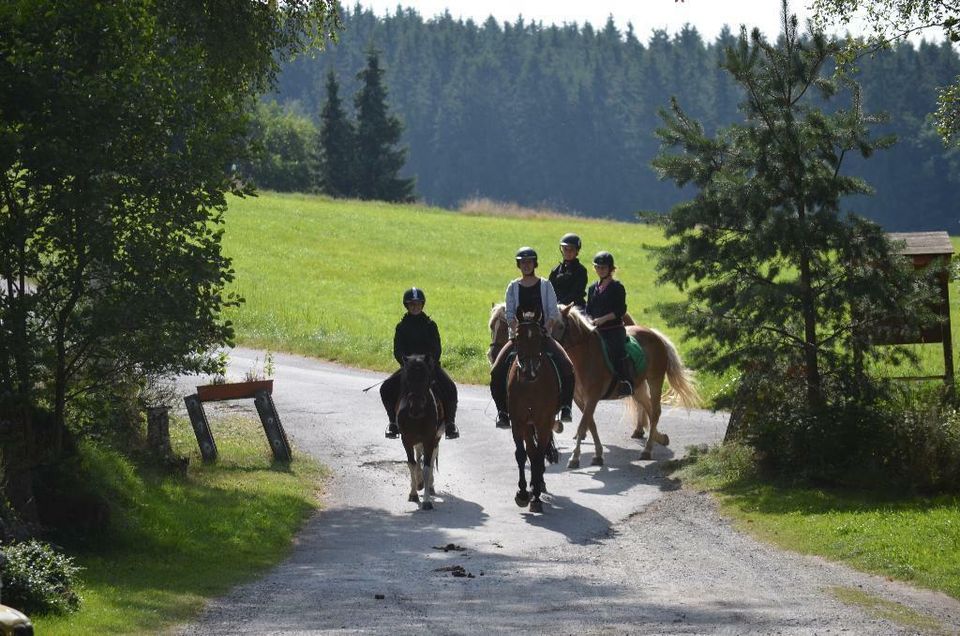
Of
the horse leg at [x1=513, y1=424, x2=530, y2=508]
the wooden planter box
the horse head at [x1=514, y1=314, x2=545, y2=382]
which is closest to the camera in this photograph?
the horse head at [x1=514, y1=314, x2=545, y2=382]

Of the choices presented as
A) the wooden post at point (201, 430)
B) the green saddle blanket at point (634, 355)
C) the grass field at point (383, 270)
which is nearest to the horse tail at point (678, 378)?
the green saddle blanket at point (634, 355)

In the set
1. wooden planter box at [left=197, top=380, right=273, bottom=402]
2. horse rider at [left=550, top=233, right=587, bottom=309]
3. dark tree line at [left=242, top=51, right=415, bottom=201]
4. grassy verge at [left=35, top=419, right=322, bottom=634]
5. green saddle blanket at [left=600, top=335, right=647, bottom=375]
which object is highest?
dark tree line at [left=242, top=51, right=415, bottom=201]

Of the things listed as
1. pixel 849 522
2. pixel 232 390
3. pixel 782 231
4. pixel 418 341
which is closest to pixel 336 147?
pixel 232 390

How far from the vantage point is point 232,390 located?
21.6 m

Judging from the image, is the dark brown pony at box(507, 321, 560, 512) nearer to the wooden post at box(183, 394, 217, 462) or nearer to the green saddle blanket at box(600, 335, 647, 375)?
the green saddle blanket at box(600, 335, 647, 375)

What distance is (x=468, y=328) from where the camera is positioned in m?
38.6

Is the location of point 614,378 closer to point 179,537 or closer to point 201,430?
point 201,430

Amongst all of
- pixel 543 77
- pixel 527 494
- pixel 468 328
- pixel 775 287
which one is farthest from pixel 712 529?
pixel 543 77

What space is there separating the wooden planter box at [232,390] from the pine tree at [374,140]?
72075 mm

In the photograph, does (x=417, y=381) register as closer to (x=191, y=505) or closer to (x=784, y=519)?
(x=191, y=505)

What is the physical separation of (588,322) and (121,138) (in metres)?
7.47

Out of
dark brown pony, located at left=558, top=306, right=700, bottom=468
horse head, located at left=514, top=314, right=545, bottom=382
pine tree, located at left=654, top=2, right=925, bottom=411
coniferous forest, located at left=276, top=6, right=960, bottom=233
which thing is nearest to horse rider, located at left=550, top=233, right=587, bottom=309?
dark brown pony, located at left=558, top=306, right=700, bottom=468

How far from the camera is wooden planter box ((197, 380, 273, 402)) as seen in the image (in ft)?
70.3

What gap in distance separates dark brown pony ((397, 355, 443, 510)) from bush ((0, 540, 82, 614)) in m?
6.14
